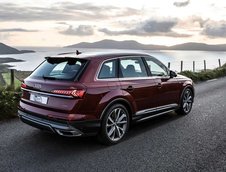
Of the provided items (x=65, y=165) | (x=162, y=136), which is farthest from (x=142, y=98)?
(x=65, y=165)

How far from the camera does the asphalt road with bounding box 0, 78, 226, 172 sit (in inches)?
197

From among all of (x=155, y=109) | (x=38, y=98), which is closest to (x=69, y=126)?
(x=38, y=98)

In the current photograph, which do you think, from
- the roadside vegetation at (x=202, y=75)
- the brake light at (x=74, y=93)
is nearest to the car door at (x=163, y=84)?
the brake light at (x=74, y=93)

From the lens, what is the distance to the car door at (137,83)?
631cm

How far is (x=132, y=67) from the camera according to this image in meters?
6.62

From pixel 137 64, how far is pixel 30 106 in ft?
7.43

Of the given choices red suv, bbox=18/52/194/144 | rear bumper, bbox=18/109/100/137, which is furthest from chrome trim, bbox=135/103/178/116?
rear bumper, bbox=18/109/100/137

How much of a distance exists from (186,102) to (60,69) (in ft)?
13.0

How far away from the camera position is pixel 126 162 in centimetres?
516

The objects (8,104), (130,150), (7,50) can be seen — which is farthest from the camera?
(7,50)

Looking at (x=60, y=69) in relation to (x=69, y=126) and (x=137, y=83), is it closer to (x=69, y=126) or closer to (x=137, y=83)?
(x=69, y=126)

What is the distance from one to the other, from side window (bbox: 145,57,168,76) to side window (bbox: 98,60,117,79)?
1173mm

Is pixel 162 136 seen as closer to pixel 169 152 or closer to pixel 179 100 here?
pixel 169 152

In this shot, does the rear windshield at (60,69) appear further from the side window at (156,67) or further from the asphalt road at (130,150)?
the side window at (156,67)
